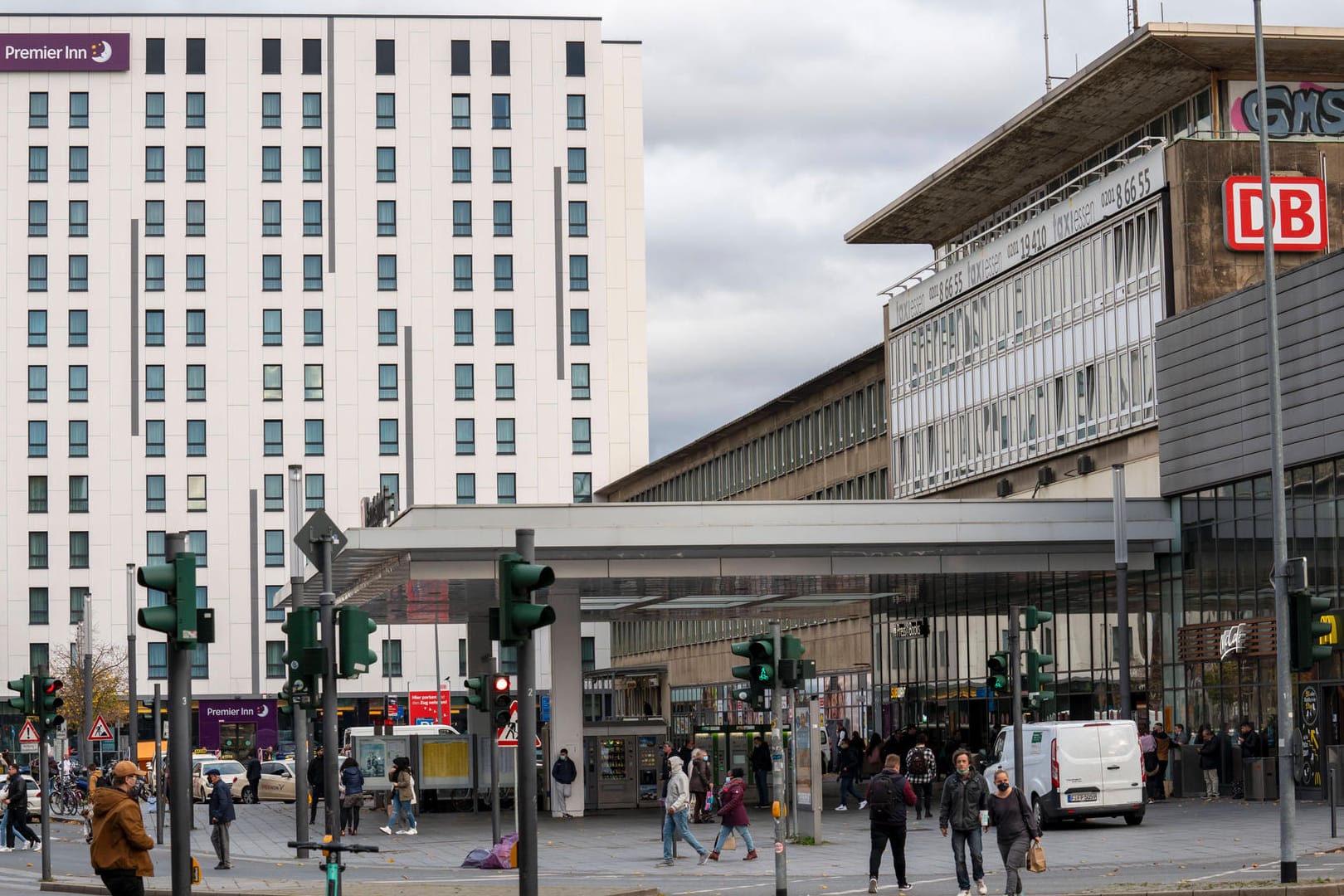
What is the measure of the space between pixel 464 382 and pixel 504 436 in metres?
3.04

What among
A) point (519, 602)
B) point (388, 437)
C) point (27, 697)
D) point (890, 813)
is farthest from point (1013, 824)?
point (388, 437)

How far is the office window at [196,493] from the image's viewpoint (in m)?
92.8

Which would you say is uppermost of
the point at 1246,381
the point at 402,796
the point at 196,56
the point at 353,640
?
the point at 196,56

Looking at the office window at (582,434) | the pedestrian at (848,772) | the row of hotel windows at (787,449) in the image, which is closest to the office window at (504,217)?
the office window at (582,434)

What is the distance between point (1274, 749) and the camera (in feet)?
132

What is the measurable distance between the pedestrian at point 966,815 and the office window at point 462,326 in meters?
74.5

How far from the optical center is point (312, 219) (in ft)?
309

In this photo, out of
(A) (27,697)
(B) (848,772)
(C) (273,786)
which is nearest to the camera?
(A) (27,697)

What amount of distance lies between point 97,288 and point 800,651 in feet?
253

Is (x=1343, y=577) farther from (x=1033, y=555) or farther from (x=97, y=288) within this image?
(x=97, y=288)

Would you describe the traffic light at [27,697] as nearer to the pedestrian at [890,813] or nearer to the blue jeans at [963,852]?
the pedestrian at [890,813]

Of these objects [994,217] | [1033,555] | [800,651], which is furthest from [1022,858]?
[994,217]

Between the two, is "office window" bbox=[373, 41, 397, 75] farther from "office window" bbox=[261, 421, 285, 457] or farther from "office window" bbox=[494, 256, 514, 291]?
"office window" bbox=[261, 421, 285, 457]

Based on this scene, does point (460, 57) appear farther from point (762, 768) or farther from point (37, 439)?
point (762, 768)
